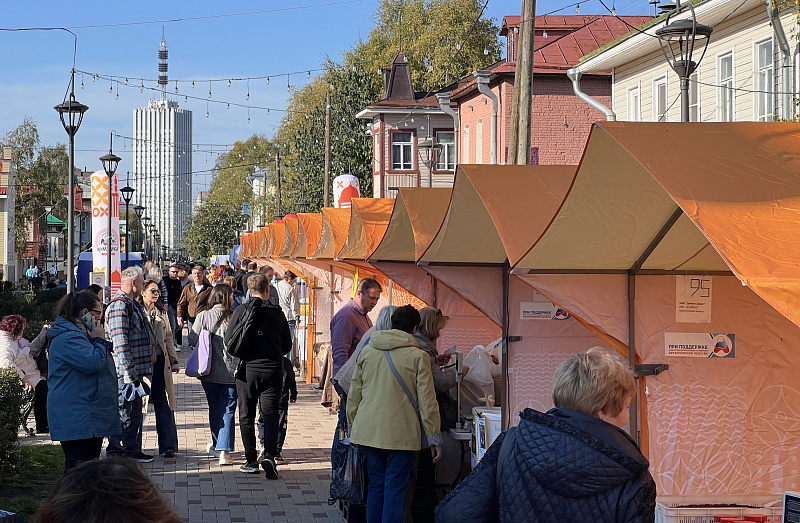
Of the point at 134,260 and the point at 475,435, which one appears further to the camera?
the point at 134,260

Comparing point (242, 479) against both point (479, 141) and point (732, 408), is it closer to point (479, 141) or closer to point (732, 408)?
point (732, 408)

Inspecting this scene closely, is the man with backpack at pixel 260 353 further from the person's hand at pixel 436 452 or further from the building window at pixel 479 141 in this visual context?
the building window at pixel 479 141

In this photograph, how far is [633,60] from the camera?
22.7 metres

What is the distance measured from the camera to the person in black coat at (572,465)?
3.30 meters

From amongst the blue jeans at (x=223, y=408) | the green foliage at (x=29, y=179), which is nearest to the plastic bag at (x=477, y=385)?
the blue jeans at (x=223, y=408)

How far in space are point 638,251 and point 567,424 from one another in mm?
2736

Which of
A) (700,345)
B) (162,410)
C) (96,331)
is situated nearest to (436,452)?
(700,345)

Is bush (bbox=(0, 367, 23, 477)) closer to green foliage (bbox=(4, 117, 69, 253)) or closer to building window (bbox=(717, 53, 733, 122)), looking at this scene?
building window (bbox=(717, 53, 733, 122))

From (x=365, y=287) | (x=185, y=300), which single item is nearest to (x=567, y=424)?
(x=365, y=287)

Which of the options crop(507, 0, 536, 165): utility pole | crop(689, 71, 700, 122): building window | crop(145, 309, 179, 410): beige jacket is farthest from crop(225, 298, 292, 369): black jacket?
crop(689, 71, 700, 122): building window

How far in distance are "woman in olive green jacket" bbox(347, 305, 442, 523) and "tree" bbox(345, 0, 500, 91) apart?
4357 cm

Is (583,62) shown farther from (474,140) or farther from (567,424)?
(567,424)

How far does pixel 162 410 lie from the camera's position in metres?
10.7

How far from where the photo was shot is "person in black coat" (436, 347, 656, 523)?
3301 mm
